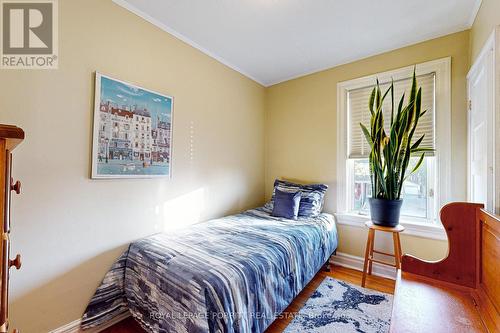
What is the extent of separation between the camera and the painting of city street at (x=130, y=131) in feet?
5.43

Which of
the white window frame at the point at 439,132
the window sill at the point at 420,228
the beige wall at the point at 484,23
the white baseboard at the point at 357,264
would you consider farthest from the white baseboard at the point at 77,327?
the beige wall at the point at 484,23

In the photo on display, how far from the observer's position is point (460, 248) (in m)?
1.24

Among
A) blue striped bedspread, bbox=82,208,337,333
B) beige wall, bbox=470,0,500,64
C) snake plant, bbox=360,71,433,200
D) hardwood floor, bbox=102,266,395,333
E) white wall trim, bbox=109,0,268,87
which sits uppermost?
white wall trim, bbox=109,0,268,87

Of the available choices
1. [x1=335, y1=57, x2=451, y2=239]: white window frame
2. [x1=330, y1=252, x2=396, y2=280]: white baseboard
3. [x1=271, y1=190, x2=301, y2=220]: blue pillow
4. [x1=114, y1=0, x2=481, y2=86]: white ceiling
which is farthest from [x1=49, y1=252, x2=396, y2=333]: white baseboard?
[x1=114, y1=0, x2=481, y2=86]: white ceiling

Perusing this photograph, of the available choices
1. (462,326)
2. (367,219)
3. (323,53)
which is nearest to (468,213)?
(462,326)

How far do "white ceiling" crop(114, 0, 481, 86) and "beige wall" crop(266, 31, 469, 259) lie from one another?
15 centimetres

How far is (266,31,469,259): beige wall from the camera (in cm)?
206

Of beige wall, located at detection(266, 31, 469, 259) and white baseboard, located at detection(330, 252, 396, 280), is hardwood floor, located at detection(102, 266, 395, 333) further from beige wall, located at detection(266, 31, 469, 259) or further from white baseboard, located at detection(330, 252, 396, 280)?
beige wall, located at detection(266, 31, 469, 259)

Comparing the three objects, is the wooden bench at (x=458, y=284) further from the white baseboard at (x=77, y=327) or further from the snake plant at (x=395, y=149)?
the white baseboard at (x=77, y=327)

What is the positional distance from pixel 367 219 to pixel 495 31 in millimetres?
1883

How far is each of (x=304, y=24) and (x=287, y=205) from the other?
1879mm

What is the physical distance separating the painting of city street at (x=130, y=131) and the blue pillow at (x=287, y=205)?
131cm

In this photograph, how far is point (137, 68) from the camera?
189 cm

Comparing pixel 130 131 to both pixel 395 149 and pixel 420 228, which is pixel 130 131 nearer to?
pixel 395 149
